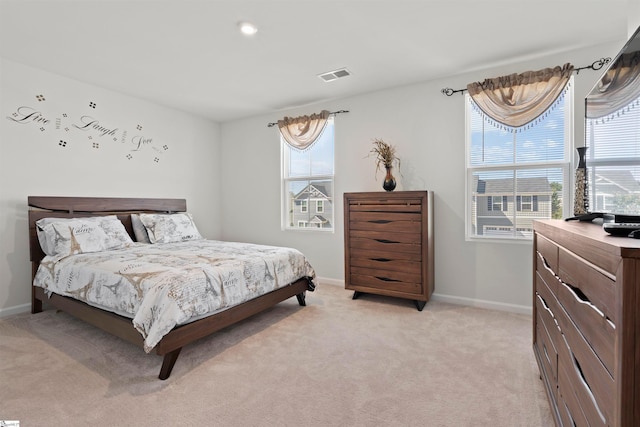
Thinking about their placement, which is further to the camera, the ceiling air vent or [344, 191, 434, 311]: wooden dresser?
the ceiling air vent

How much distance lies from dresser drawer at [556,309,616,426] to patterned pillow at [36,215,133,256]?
11.9 feet

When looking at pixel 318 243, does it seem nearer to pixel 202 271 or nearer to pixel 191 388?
pixel 202 271

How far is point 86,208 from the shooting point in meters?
3.51

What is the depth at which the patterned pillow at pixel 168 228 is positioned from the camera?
370 cm

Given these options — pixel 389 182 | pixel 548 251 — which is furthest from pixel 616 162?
pixel 389 182

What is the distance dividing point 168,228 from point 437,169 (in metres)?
3.21

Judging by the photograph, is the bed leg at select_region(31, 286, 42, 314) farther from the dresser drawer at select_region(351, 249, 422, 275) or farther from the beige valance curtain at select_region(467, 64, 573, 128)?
the beige valance curtain at select_region(467, 64, 573, 128)

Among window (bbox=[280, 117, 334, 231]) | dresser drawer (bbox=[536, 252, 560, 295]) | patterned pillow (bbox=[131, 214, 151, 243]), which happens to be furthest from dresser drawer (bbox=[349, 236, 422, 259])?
patterned pillow (bbox=[131, 214, 151, 243])

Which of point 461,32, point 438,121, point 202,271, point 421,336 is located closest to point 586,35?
point 461,32

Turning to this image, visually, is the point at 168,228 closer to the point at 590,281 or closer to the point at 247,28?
the point at 247,28

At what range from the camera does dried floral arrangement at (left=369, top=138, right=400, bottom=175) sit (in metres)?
3.52

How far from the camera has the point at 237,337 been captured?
100 inches

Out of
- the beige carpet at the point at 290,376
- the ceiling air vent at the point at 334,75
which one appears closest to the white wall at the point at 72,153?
the beige carpet at the point at 290,376

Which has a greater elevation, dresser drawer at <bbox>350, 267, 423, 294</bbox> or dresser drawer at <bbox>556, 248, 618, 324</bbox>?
dresser drawer at <bbox>556, 248, 618, 324</bbox>
